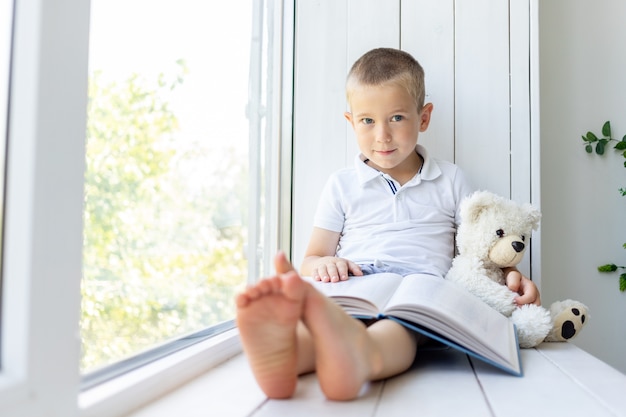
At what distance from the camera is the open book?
85 cm

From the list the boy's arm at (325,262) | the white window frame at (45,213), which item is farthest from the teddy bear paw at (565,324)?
the white window frame at (45,213)

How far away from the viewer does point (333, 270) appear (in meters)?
1.10

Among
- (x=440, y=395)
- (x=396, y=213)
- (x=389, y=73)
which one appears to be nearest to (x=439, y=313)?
(x=440, y=395)

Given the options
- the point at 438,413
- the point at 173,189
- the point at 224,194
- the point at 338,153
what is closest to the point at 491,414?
the point at 438,413

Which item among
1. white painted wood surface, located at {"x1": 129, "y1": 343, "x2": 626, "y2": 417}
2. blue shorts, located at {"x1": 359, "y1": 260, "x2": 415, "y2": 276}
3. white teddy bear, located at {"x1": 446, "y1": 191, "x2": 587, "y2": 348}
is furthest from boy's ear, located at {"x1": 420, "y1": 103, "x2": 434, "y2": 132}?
white painted wood surface, located at {"x1": 129, "y1": 343, "x2": 626, "y2": 417}

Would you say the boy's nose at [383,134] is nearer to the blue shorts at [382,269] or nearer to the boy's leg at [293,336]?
the blue shorts at [382,269]

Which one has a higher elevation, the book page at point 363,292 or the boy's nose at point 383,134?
the boy's nose at point 383,134

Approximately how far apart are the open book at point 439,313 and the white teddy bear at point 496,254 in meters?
0.12

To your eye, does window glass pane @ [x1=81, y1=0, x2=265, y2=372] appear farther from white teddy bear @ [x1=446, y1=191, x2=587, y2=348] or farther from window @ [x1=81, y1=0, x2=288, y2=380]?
white teddy bear @ [x1=446, y1=191, x2=587, y2=348]

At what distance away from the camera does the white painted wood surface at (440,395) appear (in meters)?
0.69

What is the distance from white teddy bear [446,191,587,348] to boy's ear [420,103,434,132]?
0.82 feet

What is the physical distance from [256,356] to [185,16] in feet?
2.21

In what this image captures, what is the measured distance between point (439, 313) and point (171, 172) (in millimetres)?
500

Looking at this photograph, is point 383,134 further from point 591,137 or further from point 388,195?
point 591,137
